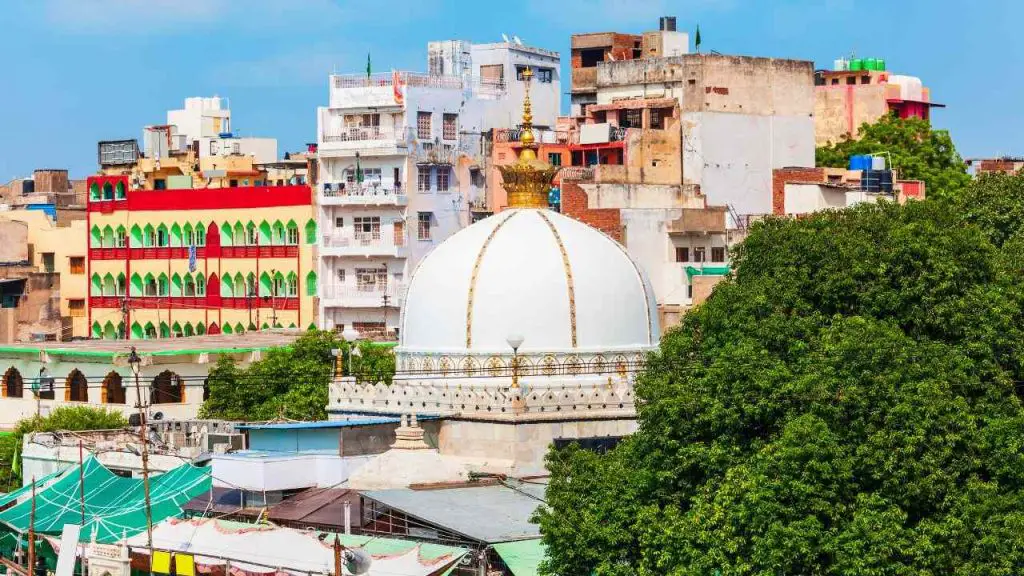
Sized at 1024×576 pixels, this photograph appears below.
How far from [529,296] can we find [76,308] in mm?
46711

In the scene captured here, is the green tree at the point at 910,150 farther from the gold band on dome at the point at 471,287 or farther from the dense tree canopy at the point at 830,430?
the dense tree canopy at the point at 830,430

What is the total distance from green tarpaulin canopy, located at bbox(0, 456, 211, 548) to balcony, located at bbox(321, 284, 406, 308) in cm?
3108

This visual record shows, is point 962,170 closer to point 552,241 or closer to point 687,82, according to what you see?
point 687,82

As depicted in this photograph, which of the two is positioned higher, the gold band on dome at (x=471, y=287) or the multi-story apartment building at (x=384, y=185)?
the multi-story apartment building at (x=384, y=185)

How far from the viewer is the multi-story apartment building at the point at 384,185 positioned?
278ft

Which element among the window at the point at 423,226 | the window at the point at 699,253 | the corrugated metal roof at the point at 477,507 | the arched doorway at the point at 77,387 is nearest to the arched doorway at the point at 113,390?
the arched doorway at the point at 77,387

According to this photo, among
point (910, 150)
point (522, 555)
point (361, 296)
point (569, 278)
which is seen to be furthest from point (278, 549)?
point (910, 150)

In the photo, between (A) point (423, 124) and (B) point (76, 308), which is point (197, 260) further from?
(A) point (423, 124)

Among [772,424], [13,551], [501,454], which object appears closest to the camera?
[772,424]

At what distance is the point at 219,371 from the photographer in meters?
68.8

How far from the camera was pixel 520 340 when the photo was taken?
5056 cm

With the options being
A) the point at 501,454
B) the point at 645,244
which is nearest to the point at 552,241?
the point at 501,454

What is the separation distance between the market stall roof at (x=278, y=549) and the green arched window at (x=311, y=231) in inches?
1516

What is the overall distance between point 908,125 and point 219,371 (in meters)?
32.5
